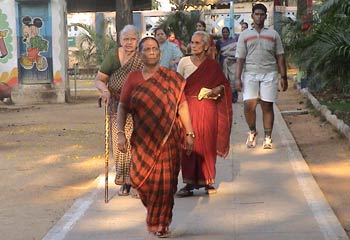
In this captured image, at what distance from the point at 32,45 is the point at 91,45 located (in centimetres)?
1395

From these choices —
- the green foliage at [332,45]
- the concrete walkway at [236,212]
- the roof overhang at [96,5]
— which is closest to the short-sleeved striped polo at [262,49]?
the green foliage at [332,45]

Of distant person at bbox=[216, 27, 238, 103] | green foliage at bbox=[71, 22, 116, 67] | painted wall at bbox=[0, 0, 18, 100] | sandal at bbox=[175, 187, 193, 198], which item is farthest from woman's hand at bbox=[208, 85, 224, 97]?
green foliage at bbox=[71, 22, 116, 67]

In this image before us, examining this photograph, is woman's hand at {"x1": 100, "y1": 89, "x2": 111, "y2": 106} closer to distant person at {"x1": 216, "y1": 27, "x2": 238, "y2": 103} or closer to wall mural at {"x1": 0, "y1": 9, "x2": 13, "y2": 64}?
distant person at {"x1": 216, "y1": 27, "x2": 238, "y2": 103}

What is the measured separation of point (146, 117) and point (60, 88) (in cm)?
1514

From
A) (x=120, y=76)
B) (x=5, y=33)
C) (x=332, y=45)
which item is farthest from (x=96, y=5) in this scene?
(x=120, y=76)

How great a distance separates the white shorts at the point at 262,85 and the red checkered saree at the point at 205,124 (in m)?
2.18

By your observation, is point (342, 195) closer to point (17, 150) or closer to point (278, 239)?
point (278, 239)

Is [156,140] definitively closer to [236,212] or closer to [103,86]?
[236,212]

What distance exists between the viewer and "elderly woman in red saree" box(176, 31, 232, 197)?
26.2 ft

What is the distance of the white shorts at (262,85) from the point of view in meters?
10.4

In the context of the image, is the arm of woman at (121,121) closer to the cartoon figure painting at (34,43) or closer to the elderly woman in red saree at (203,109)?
the elderly woman in red saree at (203,109)

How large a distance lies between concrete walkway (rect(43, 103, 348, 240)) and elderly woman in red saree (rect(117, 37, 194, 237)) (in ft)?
1.45

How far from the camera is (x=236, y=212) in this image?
7289mm

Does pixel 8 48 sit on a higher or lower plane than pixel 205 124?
higher
